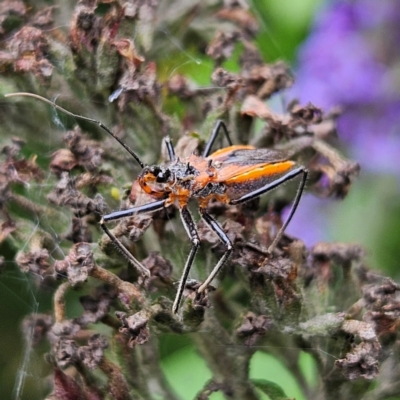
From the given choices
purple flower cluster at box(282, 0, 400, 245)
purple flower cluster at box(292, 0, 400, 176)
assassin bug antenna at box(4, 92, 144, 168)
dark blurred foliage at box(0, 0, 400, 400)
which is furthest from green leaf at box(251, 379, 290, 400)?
purple flower cluster at box(292, 0, 400, 176)

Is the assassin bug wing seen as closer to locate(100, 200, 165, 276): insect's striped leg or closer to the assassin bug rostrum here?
the assassin bug rostrum

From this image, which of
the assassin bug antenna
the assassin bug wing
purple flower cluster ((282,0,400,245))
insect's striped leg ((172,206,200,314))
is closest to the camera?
insect's striped leg ((172,206,200,314))

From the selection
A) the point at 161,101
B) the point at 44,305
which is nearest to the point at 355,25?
the point at 161,101

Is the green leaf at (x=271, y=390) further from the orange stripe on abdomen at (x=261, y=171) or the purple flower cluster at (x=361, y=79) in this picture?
the purple flower cluster at (x=361, y=79)

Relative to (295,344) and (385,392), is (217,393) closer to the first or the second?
(295,344)

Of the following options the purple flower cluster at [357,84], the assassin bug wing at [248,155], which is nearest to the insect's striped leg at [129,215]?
the assassin bug wing at [248,155]
